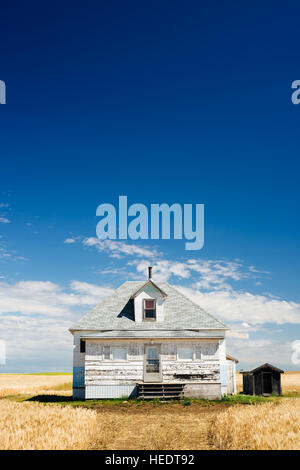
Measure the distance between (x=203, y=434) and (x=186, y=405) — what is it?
10150 mm

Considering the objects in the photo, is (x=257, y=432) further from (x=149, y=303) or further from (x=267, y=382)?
(x=267, y=382)

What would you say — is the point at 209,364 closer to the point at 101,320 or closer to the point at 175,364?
the point at 175,364

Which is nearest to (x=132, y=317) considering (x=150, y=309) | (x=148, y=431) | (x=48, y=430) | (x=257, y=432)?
(x=150, y=309)

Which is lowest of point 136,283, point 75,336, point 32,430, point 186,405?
point 186,405

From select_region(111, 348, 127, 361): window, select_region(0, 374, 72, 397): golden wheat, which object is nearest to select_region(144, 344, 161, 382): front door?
select_region(111, 348, 127, 361): window

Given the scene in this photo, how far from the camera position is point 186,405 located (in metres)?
25.3

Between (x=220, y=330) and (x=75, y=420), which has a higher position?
(x=220, y=330)

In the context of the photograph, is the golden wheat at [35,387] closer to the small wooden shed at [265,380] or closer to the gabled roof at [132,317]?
the gabled roof at [132,317]

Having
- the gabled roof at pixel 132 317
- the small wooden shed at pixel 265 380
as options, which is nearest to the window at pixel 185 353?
the gabled roof at pixel 132 317

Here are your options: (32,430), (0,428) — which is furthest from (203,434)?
(0,428)

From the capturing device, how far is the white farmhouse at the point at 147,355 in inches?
1129

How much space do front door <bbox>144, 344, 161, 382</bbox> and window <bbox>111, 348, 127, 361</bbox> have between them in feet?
4.75

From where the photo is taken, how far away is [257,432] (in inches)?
537
